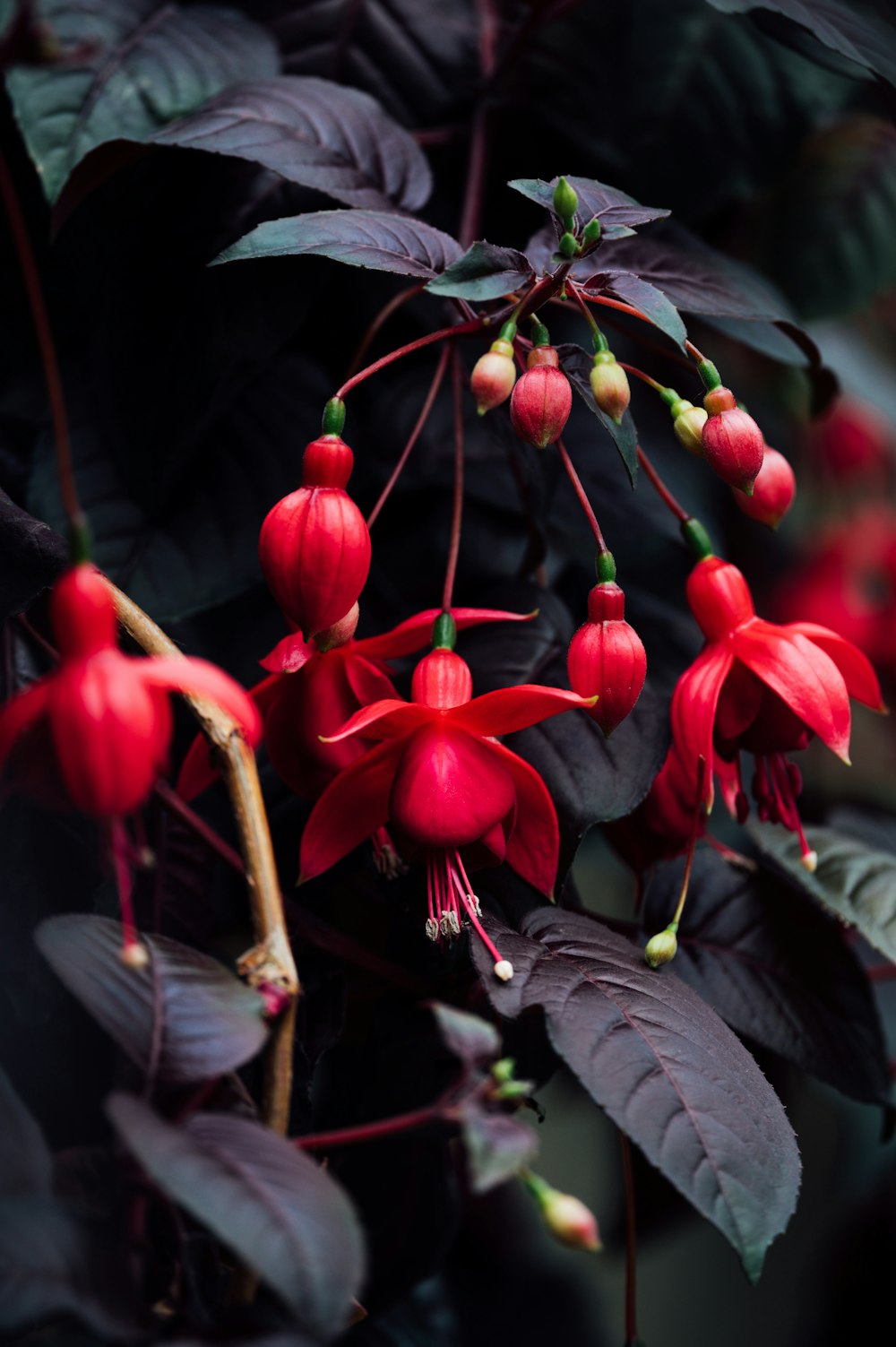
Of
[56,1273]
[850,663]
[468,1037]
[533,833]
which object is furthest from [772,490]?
[56,1273]

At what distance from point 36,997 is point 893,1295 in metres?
1.16

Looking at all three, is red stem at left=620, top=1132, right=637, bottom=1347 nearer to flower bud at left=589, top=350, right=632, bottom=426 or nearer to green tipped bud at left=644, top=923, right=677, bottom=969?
green tipped bud at left=644, top=923, right=677, bottom=969

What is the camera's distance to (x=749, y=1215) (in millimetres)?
340

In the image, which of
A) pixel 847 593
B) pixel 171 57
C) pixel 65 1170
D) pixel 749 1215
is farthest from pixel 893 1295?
pixel 171 57

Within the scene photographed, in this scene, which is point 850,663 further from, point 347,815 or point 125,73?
point 125,73

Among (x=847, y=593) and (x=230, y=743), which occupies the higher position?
(x=230, y=743)

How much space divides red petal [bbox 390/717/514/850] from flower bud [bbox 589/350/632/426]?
128 millimetres

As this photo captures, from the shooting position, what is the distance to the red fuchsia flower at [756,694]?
44 cm

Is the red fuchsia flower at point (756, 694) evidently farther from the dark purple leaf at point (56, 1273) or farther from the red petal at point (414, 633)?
the dark purple leaf at point (56, 1273)

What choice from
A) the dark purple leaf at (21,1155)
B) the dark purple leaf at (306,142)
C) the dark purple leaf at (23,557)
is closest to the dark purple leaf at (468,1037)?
the dark purple leaf at (21,1155)

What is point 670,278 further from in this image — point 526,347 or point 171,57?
point 171,57

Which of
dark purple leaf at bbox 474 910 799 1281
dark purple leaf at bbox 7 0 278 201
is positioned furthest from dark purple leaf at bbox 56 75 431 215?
dark purple leaf at bbox 474 910 799 1281

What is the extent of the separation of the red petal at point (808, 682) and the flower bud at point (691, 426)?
9 centimetres

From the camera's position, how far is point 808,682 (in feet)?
1.43
